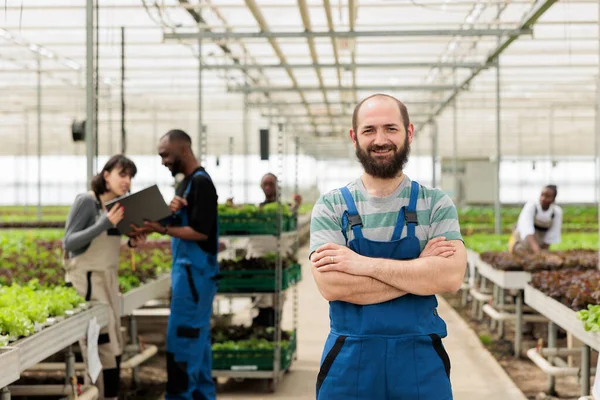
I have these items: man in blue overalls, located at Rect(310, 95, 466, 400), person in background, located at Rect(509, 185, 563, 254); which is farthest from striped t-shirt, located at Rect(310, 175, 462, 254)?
person in background, located at Rect(509, 185, 563, 254)

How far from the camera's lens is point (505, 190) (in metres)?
41.1

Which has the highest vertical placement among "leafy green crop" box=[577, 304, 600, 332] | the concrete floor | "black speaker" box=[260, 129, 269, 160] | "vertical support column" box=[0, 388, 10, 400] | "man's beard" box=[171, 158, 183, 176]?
"black speaker" box=[260, 129, 269, 160]

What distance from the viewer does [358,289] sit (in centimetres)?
237

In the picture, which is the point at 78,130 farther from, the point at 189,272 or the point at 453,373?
the point at 453,373

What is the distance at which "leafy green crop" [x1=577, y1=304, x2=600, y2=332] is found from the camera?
170 inches

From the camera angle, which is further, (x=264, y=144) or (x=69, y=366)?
(x=264, y=144)

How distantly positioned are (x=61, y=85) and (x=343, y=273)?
15.9 metres

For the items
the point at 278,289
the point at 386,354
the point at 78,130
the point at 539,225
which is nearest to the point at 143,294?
the point at 278,289

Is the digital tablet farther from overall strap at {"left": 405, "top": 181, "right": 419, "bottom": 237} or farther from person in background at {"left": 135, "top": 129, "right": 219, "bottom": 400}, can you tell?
overall strap at {"left": 405, "top": 181, "right": 419, "bottom": 237}

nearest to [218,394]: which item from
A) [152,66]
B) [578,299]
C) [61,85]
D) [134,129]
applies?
[578,299]

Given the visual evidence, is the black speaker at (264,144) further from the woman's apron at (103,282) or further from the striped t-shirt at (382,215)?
the striped t-shirt at (382,215)

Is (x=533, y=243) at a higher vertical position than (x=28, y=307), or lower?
higher

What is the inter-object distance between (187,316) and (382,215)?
2427 millimetres

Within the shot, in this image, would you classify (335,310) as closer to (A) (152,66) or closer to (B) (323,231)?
(B) (323,231)
